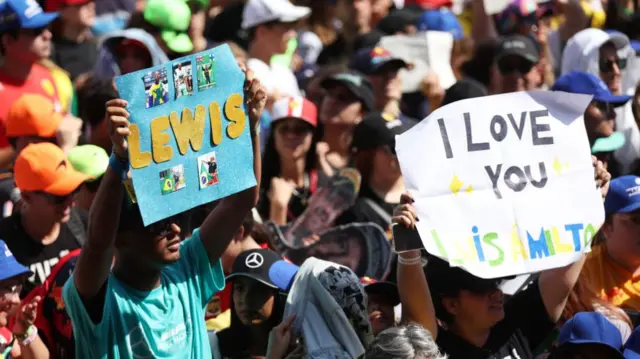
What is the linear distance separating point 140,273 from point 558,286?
1.89 metres

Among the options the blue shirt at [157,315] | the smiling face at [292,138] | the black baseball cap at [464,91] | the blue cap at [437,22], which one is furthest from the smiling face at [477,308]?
the blue cap at [437,22]

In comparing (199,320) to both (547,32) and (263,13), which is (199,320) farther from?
(547,32)

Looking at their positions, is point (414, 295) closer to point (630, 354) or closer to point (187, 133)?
point (630, 354)

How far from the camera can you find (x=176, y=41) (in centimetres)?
895

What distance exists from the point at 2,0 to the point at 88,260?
4118 mm

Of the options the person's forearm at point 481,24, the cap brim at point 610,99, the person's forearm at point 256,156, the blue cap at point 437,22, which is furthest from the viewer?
the person's forearm at point 481,24

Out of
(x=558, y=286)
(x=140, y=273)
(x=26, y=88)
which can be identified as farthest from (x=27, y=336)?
(x=26, y=88)

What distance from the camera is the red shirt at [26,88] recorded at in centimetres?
780

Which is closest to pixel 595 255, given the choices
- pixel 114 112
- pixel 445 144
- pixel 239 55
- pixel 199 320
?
pixel 445 144

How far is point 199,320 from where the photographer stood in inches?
191

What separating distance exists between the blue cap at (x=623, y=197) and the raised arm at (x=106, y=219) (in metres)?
2.76

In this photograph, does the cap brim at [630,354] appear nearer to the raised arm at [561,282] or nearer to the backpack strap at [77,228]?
the raised arm at [561,282]

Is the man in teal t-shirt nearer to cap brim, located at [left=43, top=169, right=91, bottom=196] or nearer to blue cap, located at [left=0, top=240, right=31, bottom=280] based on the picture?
blue cap, located at [left=0, top=240, right=31, bottom=280]

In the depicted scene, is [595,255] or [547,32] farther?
[547,32]
